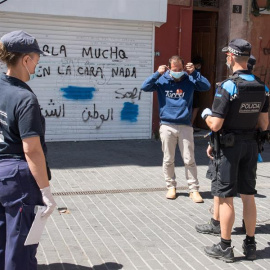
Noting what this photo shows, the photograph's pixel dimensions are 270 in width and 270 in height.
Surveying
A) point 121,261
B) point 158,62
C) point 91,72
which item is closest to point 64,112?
point 91,72

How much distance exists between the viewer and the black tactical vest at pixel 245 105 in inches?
188

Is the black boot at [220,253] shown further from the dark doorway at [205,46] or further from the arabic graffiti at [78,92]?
the dark doorway at [205,46]

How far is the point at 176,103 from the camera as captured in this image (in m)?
7.02

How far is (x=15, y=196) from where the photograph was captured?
11.6 feet

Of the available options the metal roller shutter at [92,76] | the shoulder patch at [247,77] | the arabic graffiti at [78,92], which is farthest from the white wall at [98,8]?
the shoulder patch at [247,77]

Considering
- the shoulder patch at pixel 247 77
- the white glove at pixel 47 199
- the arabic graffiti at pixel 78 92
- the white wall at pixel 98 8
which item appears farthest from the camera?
the arabic graffiti at pixel 78 92

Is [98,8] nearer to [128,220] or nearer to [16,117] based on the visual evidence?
[128,220]

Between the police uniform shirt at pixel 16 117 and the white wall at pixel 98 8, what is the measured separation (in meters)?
7.77

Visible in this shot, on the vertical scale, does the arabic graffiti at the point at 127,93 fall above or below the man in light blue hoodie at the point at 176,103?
below

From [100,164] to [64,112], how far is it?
8.88 ft

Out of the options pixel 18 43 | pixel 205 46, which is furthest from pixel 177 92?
pixel 205 46

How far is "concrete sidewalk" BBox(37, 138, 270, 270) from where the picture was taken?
4.99 m

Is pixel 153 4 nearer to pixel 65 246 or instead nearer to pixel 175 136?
pixel 175 136

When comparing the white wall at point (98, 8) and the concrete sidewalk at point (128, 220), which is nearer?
the concrete sidewalk at point (128, 220)
